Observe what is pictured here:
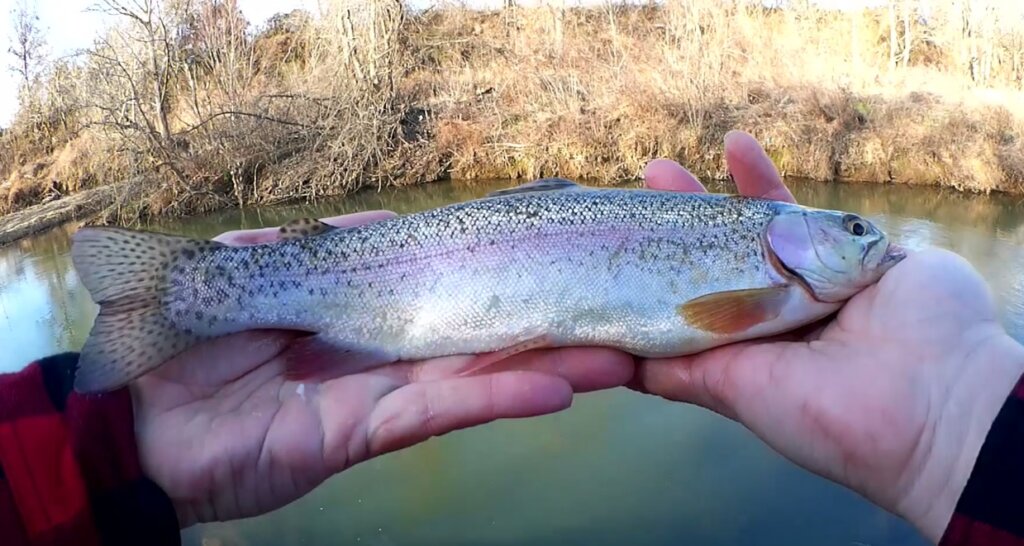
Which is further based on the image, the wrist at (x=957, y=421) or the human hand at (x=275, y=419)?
the human hand at (x=275, y=419)

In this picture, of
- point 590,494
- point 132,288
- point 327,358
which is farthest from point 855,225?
point 590,494

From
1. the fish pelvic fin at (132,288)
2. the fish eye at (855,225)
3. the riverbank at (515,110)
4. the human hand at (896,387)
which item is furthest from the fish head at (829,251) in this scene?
the riverbank at (515,110)

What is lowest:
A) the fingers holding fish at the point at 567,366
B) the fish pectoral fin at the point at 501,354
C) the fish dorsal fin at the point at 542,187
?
the fingers holding fish at the point at 567,366

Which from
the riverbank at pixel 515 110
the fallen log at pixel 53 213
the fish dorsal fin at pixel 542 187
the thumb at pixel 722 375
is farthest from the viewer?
the riverbank at pixel 515 110

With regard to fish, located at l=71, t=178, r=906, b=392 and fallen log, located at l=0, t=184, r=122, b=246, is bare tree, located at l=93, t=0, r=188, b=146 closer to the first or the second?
fallen log, located at l=0, t=184, r=122, b=246

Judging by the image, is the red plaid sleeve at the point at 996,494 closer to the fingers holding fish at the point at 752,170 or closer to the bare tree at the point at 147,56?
the fingers holding fish at the point at 752,170

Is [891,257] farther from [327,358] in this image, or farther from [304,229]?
[304,229]
